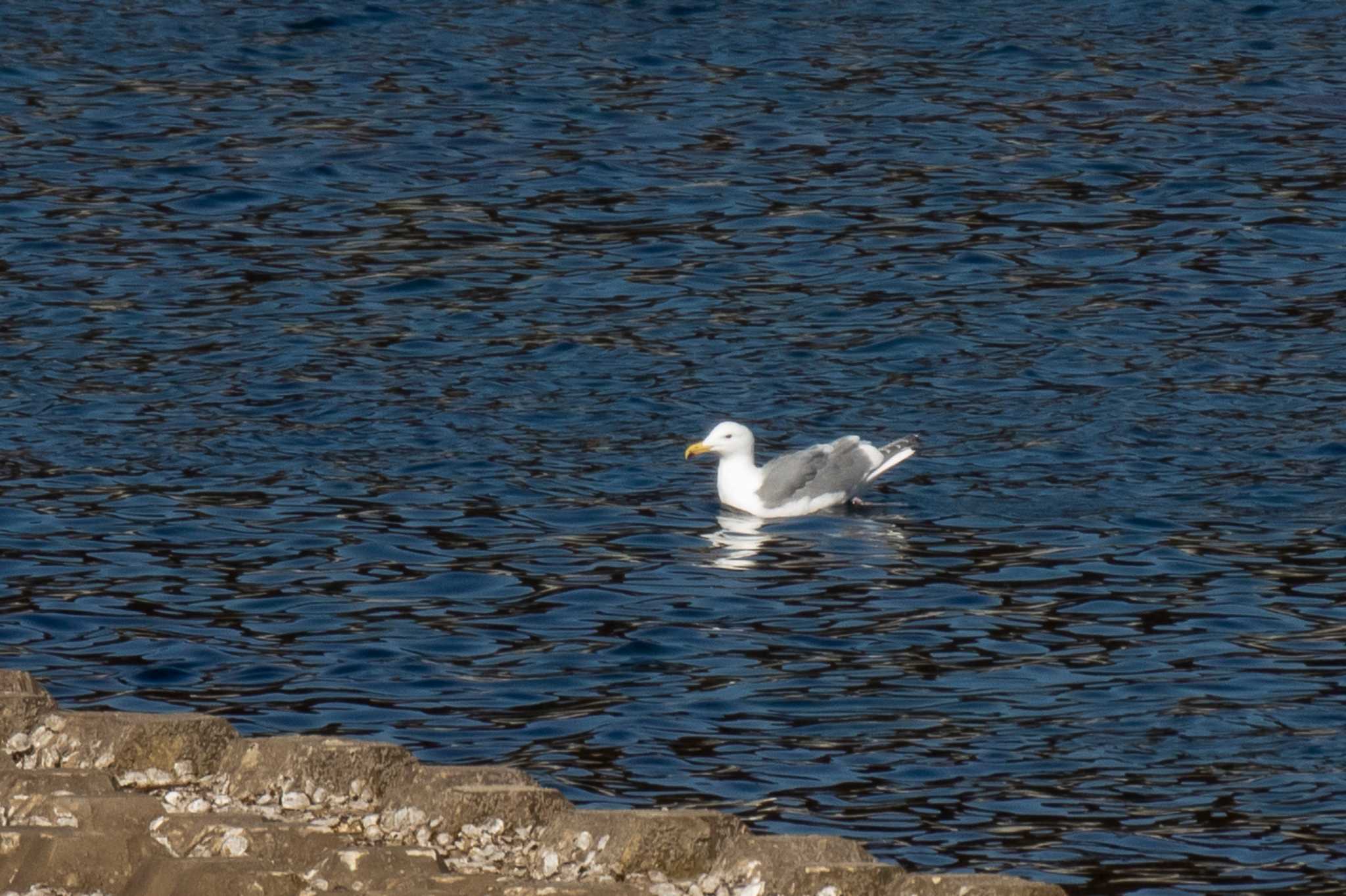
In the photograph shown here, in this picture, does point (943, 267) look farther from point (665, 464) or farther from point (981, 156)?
point (665, 464)

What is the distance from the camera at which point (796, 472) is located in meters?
14.1

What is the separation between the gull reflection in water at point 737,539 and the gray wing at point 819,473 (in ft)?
0.74

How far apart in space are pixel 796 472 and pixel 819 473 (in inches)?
5.3

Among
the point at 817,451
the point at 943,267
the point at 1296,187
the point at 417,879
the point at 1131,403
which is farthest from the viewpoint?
the point at 1296,187

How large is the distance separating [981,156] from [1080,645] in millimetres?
11304

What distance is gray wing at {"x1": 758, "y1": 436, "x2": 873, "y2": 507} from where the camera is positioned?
14.0 metres

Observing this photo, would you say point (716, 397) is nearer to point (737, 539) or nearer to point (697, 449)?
point (697, 449)

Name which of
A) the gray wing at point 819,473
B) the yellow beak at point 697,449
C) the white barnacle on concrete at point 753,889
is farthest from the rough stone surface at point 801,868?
the yellow beak at point 697,449

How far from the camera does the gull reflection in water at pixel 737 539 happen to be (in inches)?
512

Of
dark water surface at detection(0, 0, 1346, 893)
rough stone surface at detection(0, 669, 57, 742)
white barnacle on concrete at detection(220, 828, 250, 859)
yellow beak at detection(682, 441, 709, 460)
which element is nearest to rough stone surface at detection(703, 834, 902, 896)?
white barnacle on concrete at detection(220, 828, 250, 859)

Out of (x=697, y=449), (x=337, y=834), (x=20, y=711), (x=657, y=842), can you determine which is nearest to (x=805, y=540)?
(x=697, y=449)

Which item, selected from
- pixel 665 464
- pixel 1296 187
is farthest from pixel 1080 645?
pixel 1296 187

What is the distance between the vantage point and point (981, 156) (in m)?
21.7

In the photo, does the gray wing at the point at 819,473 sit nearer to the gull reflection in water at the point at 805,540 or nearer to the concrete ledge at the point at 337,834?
the gull reflection in water at the point at 805,540
